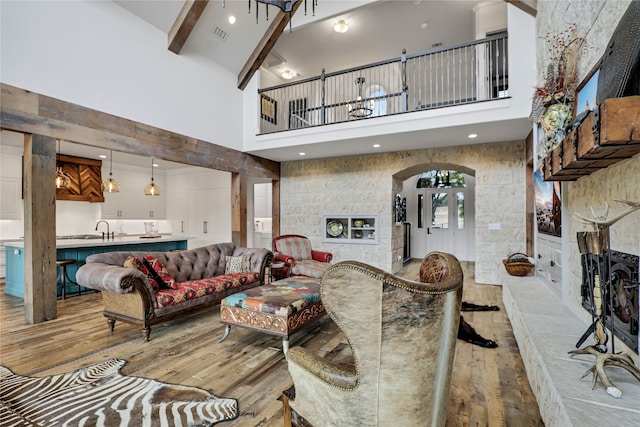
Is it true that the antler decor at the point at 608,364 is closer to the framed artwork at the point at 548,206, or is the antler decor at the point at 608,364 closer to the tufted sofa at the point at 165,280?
the framed artwork at the point at 548,206

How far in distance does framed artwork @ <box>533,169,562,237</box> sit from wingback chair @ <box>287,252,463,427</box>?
2647mm

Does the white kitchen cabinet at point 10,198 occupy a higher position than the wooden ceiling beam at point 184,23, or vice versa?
the wooden ceiling beam at point 184,23

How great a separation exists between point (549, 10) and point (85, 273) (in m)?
5.69

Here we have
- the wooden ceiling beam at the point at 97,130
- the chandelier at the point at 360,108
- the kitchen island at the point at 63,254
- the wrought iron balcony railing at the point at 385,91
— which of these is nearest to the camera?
the wooden ceiling beam at the point at 97,130

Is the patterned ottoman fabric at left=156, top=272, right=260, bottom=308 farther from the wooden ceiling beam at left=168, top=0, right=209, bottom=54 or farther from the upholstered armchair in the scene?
the wooden ceiling beam at left=168, top=0, right=209, bottom=54

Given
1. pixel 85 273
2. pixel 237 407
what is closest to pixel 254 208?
pixel 85 273

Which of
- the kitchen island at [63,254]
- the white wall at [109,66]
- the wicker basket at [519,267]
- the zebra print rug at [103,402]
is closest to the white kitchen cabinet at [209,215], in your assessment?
the kitchen island at [63,254]

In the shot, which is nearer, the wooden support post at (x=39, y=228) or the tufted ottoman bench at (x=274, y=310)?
the tufted ottoman bench at (x=274, y=310)

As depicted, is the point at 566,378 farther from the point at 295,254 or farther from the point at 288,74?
the point at 288,74

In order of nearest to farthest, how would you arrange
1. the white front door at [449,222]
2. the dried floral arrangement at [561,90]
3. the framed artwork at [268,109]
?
1. the dried floral arrangement at [561,90]
2. the framed artwork at [268,109]
3. the white front door at [449,222]

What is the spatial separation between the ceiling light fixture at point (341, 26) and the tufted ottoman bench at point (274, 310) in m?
5.52

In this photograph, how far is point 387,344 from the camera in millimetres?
1021

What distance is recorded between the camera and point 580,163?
1852mm

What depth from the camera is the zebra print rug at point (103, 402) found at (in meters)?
1.82
